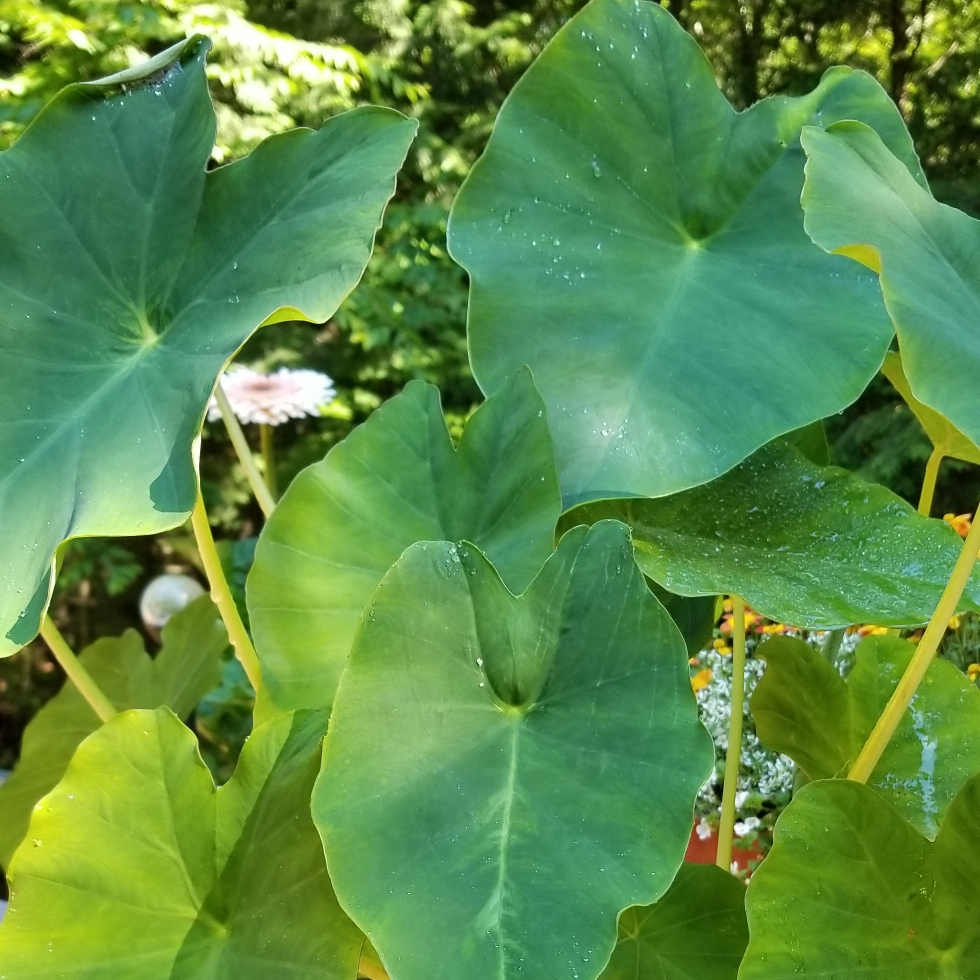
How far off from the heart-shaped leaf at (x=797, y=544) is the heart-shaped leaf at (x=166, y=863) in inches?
8.6

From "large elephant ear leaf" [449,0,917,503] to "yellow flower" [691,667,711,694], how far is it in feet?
1.95

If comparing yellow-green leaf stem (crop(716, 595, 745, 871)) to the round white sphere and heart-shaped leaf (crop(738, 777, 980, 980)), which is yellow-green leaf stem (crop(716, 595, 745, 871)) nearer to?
heart-shaped leaf (crop(738, 777, 980, 980))

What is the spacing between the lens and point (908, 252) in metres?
0.37

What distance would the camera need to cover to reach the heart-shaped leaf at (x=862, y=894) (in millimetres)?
383

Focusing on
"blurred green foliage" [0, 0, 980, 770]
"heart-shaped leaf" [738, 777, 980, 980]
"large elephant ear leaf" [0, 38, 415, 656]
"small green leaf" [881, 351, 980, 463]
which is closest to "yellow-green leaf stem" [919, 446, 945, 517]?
"small green leaf" [881, 351, 980, 463]

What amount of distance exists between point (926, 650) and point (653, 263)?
29cm

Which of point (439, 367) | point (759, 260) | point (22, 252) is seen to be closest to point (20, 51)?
point (439, 367)

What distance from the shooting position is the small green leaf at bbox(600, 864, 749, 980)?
450 millimetres

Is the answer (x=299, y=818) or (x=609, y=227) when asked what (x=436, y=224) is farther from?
(x=299, y=818)

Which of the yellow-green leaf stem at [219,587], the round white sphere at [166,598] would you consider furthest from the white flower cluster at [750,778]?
the round white sphere at [166,598]

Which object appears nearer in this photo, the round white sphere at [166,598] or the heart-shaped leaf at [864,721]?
the heart-shaped leaf at [864,721]

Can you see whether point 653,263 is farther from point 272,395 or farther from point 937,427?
point 272,395

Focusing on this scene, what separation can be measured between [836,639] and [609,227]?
0.35 metres

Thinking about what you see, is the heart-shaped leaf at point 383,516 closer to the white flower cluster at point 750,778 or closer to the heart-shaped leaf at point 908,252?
the heart-shaped leaf at point 908,252
